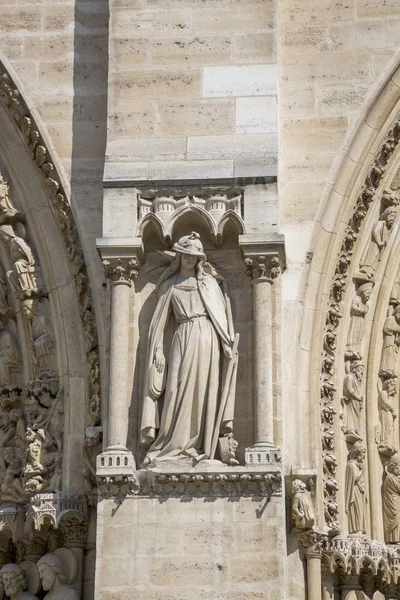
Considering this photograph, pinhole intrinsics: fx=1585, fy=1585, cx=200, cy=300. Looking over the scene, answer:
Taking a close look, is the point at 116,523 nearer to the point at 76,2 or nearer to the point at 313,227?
the point at 313,227

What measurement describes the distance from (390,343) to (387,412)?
54cm

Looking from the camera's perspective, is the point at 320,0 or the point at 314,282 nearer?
the point at 314,282

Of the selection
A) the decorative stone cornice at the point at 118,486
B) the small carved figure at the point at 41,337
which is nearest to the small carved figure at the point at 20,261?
the small carved figure at the point at 41,337

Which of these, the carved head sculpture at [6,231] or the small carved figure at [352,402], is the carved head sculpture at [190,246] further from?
the carved head sculpture at [6,231]

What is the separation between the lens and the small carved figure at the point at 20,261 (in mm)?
12016

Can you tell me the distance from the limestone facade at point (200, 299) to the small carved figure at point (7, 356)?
19 mm

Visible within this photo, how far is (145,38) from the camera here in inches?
466

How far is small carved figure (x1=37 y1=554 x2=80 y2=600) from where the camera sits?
35.9 ft

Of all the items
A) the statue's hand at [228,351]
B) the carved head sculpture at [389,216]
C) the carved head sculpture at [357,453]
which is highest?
the carved head sculpture at [389,216]

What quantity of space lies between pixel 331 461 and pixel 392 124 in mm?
2637

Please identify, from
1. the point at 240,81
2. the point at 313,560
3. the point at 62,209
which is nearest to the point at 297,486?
the point at 313,560

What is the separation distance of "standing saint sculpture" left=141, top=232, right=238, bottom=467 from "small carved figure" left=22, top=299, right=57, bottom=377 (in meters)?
1.10

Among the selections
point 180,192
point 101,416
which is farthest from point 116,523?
point 180,192

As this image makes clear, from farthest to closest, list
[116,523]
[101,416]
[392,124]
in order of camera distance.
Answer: [392,124] < [101,416] < [116,523]
